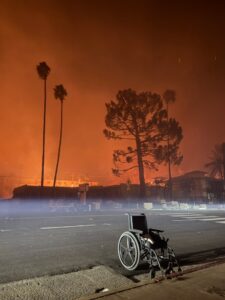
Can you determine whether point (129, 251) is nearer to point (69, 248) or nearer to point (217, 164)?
point (69, 248)

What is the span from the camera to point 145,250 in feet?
21.2

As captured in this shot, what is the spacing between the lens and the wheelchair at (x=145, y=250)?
621cm

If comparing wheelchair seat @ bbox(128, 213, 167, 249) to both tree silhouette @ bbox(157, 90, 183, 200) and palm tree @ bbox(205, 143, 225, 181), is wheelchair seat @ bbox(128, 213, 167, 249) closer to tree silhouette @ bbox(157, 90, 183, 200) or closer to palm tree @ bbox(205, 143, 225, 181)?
tree silhouette @ bbox(157, 90, 183, 200)

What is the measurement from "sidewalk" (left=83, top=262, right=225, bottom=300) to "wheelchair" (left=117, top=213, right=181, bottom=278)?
0.41 meters

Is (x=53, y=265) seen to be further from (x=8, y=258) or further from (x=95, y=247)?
(x=95, y=247)

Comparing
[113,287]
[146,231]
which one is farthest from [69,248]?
[113,287]

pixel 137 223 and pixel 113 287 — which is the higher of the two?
pixel 137 223

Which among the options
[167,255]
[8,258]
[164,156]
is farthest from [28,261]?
[164,156]

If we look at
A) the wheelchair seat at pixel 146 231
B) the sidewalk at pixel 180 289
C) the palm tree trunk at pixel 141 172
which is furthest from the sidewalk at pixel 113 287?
the palm tree trunk at pixel 141 172

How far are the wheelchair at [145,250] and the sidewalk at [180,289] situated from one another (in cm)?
41

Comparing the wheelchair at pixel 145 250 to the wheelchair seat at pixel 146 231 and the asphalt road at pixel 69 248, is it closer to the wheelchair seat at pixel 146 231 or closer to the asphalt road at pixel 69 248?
the wheelchair seat at pixel 146 231

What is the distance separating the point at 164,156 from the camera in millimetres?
48062

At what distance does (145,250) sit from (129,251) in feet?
2.12

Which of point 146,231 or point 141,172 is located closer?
point 146,231
